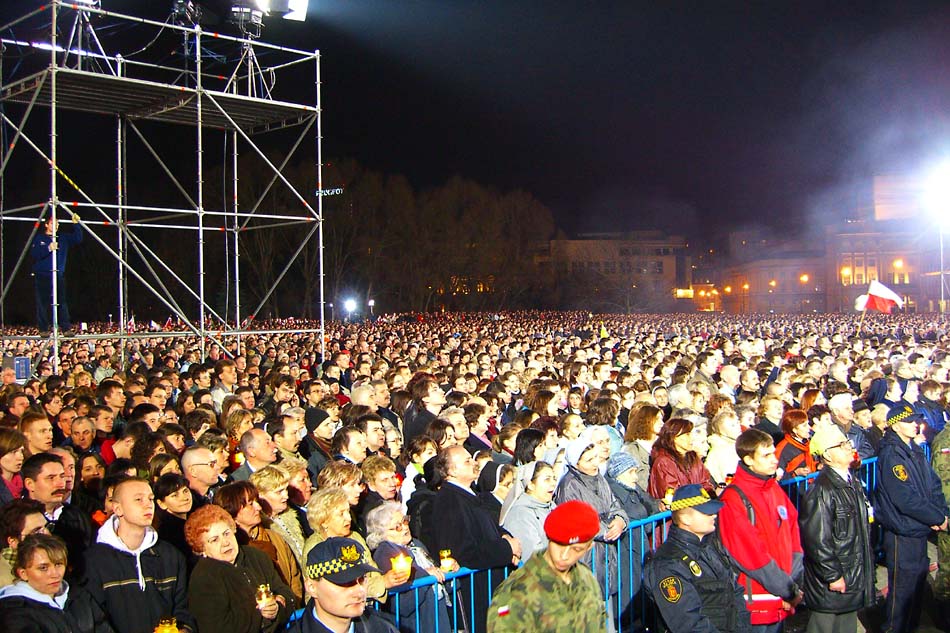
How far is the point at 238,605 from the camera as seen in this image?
432 centimetres

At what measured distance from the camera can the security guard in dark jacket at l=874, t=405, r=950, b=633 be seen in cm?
666

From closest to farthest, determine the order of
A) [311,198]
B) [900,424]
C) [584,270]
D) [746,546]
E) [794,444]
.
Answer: [746,546], [900,424], [794,444], [311,198], [584,270]

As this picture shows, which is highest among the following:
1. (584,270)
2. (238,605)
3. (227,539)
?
(584,270)

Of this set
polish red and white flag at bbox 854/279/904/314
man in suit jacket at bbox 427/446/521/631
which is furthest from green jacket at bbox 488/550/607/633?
polish red and white flag at bbox 854/279/904/314

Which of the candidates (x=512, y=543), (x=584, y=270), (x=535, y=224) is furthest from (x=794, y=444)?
(x=584, y=270)

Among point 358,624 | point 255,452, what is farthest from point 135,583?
point 255,452

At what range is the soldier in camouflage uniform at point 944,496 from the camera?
6.94m

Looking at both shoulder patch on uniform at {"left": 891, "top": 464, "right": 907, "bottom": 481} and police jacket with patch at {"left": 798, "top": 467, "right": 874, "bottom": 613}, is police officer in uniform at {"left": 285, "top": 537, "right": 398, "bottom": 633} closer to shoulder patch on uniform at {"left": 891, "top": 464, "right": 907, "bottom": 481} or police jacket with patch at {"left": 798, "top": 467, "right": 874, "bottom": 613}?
police jacket with patch at {"left": 798, "top": 467, "right": 874, "bottom": 613}

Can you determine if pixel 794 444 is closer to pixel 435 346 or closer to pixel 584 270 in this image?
pixel 435 346

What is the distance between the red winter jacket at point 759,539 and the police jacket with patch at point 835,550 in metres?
0.21

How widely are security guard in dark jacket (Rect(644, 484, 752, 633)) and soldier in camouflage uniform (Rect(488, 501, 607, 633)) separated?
861mm

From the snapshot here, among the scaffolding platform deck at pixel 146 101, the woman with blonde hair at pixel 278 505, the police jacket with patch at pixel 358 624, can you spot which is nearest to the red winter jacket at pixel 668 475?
the woman with blonde hair at pixel 278 505

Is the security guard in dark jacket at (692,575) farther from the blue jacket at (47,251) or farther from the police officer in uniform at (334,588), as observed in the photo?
the blue jacket at (47,251)

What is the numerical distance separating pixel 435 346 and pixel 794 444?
47.8 feet
